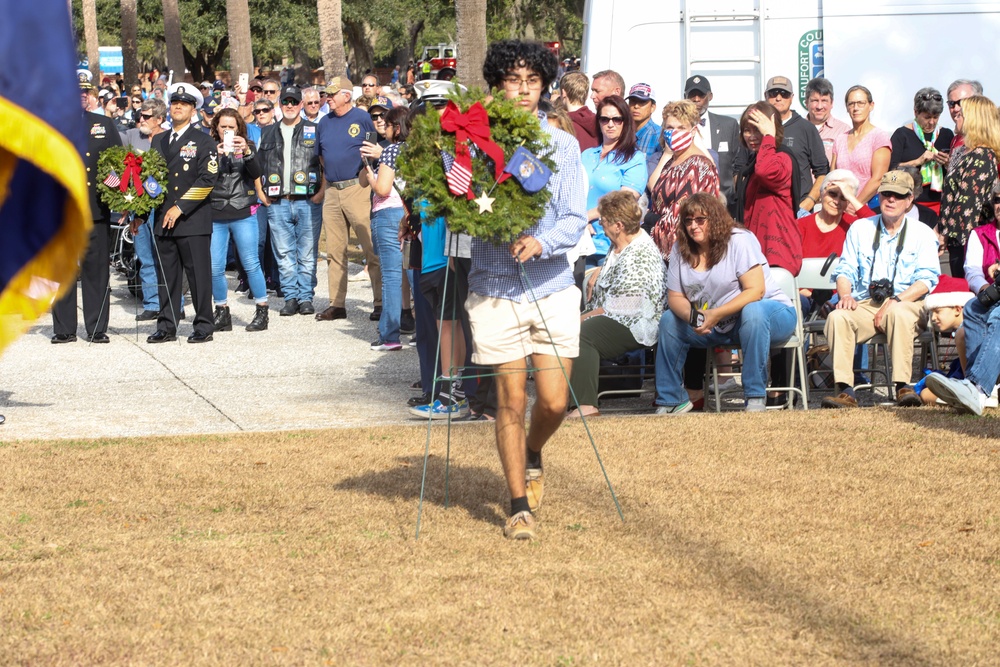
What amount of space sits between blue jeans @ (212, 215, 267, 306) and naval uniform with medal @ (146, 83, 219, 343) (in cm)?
59

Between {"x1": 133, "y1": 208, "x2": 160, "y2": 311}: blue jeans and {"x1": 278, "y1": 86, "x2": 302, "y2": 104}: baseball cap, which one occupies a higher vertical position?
{"x1": 278, "y1": 86, "x2": 302, "y2": 104}: baseball cap

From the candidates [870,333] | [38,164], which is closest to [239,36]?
[870,333]

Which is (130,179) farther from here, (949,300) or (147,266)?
(949,300)

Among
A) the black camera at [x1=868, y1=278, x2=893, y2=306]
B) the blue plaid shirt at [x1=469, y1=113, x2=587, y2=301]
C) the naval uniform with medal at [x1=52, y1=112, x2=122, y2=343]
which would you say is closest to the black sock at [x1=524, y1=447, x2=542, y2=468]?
the blue plaid shirt at [x1=469, y1=113, x2=587, y2=301]

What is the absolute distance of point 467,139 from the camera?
6156 millimetres

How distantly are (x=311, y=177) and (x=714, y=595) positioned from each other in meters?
9.56

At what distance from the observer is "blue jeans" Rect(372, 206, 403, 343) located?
12.1 meters

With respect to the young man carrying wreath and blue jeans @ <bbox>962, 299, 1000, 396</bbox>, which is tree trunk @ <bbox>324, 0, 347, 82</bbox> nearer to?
blue jeans @ <bbox>962, 299, 1000, 396</bbox>

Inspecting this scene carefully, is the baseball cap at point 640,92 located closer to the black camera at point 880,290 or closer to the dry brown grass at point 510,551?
the black camera at point 880,290

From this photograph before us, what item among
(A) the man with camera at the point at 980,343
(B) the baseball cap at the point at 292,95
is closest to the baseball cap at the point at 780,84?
(A) the man with camera at the point at 980,343

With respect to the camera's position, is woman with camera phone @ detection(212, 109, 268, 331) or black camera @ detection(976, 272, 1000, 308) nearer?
black camera @ detection(976, 272, 1000, 308)

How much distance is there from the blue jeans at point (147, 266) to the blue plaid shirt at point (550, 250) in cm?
814

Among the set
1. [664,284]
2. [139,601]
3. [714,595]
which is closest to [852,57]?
[664,284]

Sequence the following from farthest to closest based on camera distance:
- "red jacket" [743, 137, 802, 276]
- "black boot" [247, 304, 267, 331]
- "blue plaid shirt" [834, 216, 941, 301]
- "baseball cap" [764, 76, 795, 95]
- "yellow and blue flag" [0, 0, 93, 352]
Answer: "black boot" [247, 304, 267, 331] → "baseball cap" [764, 76, 795, 95] → "red jacket" [743, 137, 802, 276] → "blue plaid shirt" [834, 216, 941, 301] → "yellow and blue flag" [0, 0, 93, 352]
